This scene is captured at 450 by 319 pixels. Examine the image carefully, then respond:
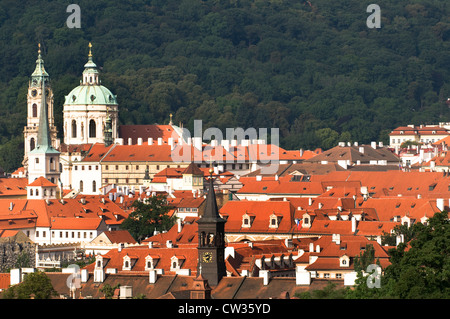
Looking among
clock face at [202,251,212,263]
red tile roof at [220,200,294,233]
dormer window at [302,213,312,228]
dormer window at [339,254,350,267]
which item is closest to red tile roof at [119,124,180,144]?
red tile roof at [220,200,294,233]

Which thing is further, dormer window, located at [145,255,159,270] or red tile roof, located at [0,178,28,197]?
red tile roof, located at [0,178,28,197]

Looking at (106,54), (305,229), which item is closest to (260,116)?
(106,54)

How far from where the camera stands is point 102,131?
440 ft

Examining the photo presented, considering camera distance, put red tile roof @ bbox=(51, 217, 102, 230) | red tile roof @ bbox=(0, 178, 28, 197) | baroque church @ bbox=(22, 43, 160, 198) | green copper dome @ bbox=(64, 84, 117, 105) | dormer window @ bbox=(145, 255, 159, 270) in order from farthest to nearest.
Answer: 1. green copper dome @ bbox=(64, 84, 117, 105)
2. baroque church @ bbox=(22, 43, 160, 198)
3. red tile roof @ bbox=(0, 178, 28, 197)
4. red tile roof @ bbox=(51, 217, 102, 230)
5. dormer window @ bbox=(145, 255, 159, 270)

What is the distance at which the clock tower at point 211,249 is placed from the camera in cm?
4558

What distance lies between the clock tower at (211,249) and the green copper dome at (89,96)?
3505 inches

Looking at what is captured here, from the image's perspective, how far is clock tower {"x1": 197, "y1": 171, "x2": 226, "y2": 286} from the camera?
45575 millimetres

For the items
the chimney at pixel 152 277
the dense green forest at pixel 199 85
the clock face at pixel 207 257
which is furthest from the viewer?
the dense green forest at pixel 199 85

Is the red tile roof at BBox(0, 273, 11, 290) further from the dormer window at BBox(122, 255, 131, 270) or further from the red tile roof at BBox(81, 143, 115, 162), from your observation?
the red tile roof at BBox(81, 143, 115, 162)

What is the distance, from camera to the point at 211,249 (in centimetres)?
4647

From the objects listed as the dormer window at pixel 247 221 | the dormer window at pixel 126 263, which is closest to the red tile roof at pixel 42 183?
the dormer window at pixel 247 221

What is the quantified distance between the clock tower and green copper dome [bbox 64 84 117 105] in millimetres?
89027

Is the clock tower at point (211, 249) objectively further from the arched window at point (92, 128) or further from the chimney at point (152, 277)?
the arched window at point (92, 128)
